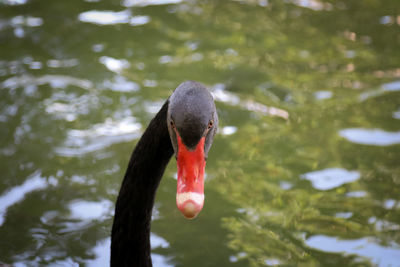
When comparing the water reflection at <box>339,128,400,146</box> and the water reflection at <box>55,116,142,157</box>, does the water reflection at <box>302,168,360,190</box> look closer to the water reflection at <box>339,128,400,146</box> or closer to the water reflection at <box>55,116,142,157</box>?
the water reflection at <box>339,128,400,146</box>

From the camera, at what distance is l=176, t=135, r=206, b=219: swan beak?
205 cm

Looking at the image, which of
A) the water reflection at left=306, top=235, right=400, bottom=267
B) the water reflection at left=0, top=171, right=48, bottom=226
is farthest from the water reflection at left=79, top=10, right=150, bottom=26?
the water reflection at left=306, top=235, right=400, bottom=267

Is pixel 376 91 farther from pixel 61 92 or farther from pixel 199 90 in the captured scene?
pixel 199 90

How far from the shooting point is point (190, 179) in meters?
2.16

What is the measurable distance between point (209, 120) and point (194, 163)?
184 mm

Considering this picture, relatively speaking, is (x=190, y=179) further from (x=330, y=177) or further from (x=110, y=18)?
(x=110, y=18)

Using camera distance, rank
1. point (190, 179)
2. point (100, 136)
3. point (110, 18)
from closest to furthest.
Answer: point (190, 179) < point (100, 136) < point (110, 18)

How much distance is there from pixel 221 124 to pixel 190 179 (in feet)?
8.18

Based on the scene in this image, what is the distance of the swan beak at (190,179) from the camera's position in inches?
80.7

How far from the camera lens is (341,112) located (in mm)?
4797

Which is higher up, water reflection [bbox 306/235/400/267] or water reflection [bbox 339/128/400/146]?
water reflection [bbox 339/128/400/146]

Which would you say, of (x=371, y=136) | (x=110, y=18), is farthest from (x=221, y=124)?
(x=110, y=18)

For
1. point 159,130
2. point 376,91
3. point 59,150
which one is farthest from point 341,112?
point 159,130

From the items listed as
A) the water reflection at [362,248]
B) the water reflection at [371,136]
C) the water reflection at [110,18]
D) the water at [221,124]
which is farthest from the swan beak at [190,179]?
the water reflection at [110,18]
